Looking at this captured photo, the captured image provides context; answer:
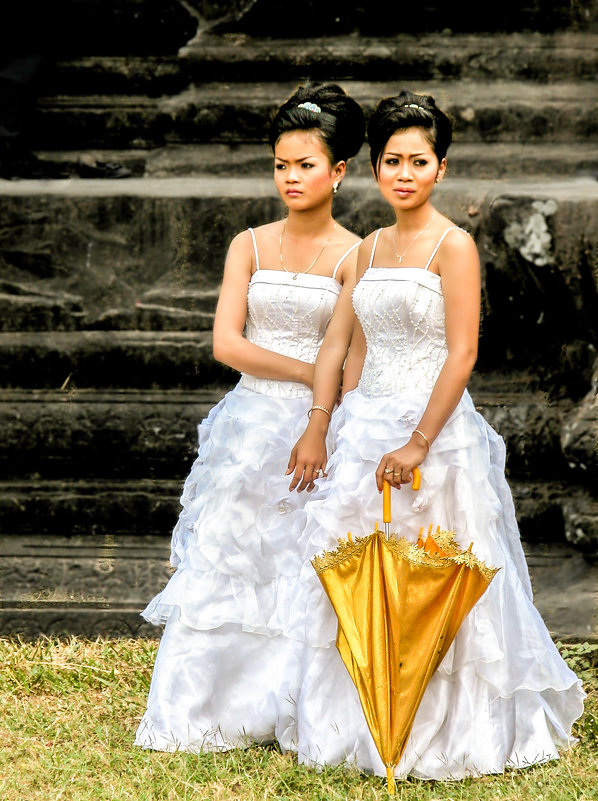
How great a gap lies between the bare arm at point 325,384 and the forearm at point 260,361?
0.28ft

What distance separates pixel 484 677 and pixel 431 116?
1613 millimetres

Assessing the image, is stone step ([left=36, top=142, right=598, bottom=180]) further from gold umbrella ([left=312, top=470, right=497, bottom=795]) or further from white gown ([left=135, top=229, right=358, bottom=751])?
gold umbrella ([left=312, top=470, right=497, bottom=795])

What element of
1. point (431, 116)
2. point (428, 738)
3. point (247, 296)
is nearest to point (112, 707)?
point (428, 738)

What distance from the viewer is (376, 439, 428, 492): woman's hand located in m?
3.05

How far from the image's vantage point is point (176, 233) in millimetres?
4828

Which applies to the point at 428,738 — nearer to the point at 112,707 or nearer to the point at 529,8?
the point at 112,707

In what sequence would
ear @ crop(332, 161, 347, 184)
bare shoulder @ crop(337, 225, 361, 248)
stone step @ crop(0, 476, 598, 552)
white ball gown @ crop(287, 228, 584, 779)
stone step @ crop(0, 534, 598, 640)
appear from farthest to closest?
stone step @ crop(0, 476, 598, 552) → stone step @ crop(0, 534, 598, 640) → bare shoulder @ crop(337, 225, 361, 248) → ear @ crop(332, 161, 347, 184) → white ball gown @ crop(287, 228, 584, 779)

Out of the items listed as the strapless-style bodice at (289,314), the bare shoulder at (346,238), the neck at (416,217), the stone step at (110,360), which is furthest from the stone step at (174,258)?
the neck at (416,217)

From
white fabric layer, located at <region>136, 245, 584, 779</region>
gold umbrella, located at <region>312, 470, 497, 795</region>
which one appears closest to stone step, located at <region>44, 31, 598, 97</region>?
white fabric layer, located at <region>136, 245, 584, 779</region>

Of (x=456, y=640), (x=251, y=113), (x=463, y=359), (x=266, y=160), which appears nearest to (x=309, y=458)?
(x=463, y=359)

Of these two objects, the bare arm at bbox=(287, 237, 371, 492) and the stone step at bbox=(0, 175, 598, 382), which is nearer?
the bare arm at bbox=(287, 237, 371, 492)

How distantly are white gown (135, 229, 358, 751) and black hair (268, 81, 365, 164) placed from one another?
0.40m

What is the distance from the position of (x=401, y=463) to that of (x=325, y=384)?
0.43 m

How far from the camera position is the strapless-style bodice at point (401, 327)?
3172 millimetres
